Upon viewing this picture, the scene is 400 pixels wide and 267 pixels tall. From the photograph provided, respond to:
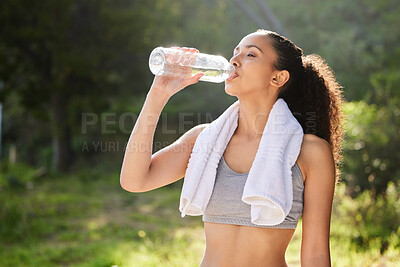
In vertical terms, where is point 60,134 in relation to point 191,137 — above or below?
above

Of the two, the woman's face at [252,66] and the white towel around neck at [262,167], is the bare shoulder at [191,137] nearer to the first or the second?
the white towel around neck at [262,167]

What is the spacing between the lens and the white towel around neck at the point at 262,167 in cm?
180

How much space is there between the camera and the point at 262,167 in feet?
6.08

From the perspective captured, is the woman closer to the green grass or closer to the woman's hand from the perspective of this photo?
the woman's hand

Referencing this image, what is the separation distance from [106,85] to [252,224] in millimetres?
9951

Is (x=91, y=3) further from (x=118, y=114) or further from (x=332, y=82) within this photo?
(x=332, y=82)

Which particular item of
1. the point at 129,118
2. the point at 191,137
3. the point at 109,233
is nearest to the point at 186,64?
the point at 191,137

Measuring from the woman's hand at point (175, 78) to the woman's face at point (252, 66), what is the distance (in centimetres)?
20

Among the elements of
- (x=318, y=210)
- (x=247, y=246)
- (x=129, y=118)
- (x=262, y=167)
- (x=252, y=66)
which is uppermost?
(x=129, y=118)

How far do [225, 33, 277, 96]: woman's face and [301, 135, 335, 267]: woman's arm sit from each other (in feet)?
1.32

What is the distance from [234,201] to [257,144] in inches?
11.8

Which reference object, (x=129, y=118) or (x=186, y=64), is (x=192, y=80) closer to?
(x=186, y=64)
